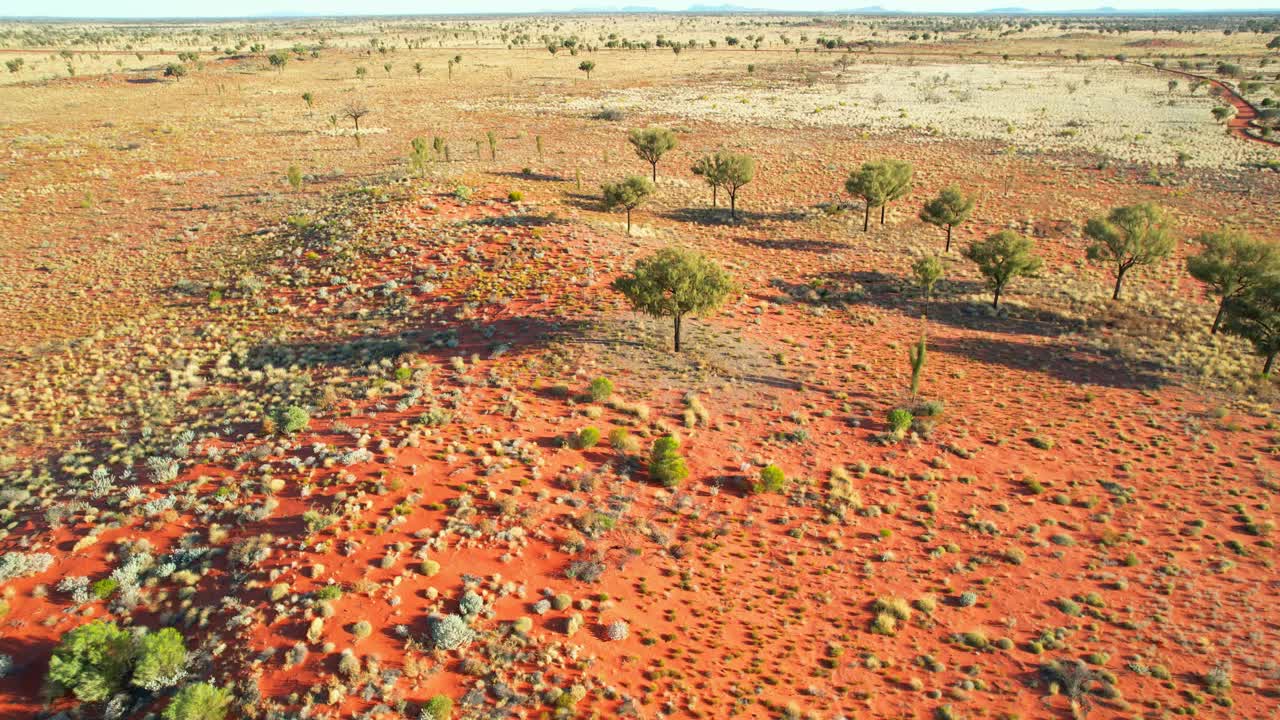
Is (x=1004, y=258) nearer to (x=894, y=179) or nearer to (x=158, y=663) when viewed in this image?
(x=894, y=179)

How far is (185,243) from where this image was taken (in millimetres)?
49281

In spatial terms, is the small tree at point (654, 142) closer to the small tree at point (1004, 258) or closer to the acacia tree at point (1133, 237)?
the small tree at point (1004, 258)

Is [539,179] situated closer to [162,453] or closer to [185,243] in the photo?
[185,243]

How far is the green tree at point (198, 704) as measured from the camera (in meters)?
15.1

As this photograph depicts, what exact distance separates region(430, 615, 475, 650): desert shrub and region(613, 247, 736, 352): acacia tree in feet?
61.0

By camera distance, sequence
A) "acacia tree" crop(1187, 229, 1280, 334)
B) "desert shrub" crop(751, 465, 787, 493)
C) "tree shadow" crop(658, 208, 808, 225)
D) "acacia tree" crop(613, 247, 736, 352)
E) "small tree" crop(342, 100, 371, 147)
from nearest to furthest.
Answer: "desert shrub" crop(751, 465, 787, 493), "acacia tree" crop(613, 247, 736, 352), "acacia tree" crop(1187, 229, 1280, 334), "tree shadow" crop(658, 208, 808, 225), "small tree" crop(342, 100, 371, 147)

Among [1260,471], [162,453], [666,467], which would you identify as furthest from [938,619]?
[162,453]

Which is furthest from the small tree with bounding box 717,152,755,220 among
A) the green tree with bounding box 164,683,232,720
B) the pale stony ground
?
the green tree with bounding box 164,683,232,720

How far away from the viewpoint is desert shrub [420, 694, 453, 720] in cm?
1576

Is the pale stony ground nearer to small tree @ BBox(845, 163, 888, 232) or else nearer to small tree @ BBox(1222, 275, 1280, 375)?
small tree @ BBox(845, 163, 888, 232)

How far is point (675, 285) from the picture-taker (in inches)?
1266

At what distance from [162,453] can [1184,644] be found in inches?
1396

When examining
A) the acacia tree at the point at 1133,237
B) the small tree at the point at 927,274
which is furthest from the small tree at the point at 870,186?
the acacia tree at the point at 1133,237

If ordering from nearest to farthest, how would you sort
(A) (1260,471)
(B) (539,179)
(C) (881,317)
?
(A) (1260,471), (C) (881,317), (B) (539,179)
